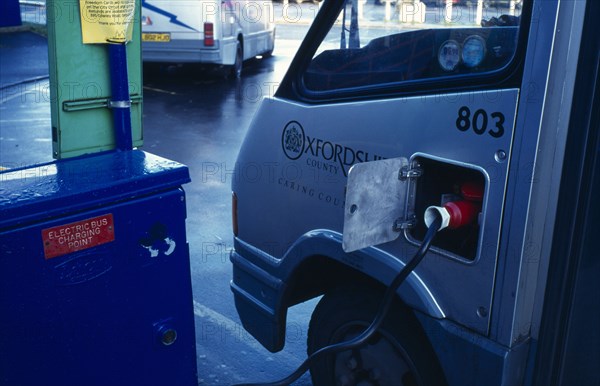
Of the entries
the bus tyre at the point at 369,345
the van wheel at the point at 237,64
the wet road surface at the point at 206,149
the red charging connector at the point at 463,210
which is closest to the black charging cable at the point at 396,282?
the red charging connector at the point at 463,210

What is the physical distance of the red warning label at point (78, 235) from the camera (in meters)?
2.39

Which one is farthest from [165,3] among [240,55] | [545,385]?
[545,385]

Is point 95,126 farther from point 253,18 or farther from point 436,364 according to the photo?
point 253,18

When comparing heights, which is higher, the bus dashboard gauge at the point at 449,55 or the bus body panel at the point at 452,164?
the bus dashboard gauge at the point at 449,55

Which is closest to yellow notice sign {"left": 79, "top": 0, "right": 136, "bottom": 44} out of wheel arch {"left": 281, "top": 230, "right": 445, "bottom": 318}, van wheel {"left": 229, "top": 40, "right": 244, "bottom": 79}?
wheel arch {"left": 281, "top": 230, "right": 445, "bottom": 318}

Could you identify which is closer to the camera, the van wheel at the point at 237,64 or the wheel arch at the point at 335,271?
Result: the wheel arch at the point at 335,271

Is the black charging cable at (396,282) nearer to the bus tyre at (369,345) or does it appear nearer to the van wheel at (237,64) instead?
the bus tyre at (369,345)

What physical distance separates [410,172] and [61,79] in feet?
5.19

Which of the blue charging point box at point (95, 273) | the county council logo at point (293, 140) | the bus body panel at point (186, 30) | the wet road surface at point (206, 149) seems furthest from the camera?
the bus body panel at point (186, 30)

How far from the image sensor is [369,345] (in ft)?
9.69

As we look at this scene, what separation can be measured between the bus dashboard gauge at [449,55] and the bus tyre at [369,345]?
0.95 meters

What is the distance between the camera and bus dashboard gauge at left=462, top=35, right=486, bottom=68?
8.48ft

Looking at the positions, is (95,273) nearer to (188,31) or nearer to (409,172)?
(409,172)

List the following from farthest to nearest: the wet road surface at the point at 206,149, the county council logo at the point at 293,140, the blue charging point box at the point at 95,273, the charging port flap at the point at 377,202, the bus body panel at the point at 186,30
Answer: the bus body panel at the point at 186,30 → the wet road surface at the point at 206,149 → the county council logo at the point at 293,140 → the charging port flap at the point at 377,202 → the blue charging point box at the point at 95,273
